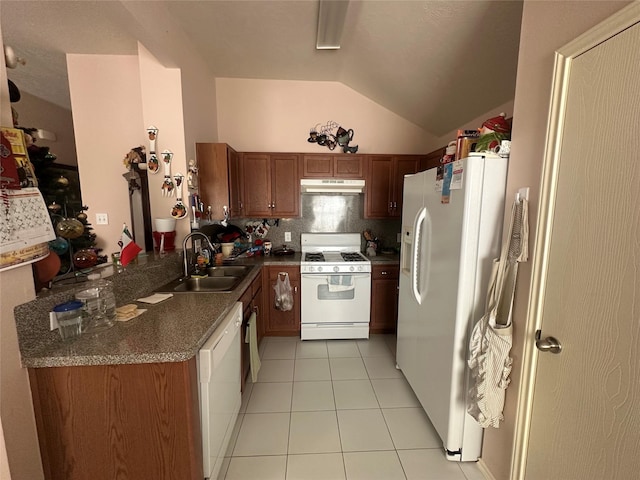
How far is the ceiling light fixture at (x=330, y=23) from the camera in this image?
1.87 meters

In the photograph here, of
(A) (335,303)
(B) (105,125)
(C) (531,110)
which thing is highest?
(B) (105,125)

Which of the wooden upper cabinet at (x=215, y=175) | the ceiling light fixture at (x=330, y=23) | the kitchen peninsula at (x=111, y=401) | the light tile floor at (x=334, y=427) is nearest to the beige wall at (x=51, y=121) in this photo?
the wooden upper cabinet at (x=215, y=175)

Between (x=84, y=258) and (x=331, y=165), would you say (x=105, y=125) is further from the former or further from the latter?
(x=331, y=165)

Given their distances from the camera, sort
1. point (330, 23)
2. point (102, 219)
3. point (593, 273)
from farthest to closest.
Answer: point (102, 219) < point (330, 23) < point (593, 273)

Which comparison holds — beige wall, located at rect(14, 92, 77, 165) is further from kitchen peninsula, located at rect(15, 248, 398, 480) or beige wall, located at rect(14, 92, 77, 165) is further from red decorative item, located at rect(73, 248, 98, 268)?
kitchen peninsula, located at rect(15, 248, 398, 480)

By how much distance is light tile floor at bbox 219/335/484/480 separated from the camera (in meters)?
1.58

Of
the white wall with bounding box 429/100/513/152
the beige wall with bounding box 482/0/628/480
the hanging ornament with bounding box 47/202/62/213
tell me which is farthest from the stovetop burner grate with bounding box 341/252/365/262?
the hanging ornament with bounding box 47/202/62/213

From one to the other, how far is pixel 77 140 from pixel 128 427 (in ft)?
8.82

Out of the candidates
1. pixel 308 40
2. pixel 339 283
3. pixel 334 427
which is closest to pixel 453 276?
pixel 334 427

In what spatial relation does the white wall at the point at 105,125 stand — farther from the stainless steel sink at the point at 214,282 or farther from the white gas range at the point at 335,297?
the white gas range at the point at 335,297

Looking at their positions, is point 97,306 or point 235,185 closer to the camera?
point 97,306

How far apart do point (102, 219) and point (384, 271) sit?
2.97 m

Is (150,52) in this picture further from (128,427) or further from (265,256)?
(128,427)

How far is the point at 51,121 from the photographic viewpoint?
11.1 ft
